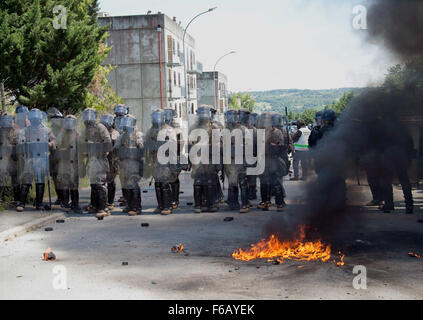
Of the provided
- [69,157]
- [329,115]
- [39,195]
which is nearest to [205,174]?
[329,115]

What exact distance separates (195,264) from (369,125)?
3.67 metres

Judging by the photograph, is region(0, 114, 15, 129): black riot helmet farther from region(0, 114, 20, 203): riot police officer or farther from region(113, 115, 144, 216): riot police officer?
region(113, 115, 144, 216): riot police officer

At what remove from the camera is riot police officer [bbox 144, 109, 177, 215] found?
10.7m

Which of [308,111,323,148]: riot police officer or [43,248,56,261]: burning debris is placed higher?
[308,111,323,148]: riot police officer

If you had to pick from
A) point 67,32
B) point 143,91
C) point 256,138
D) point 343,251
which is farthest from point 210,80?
point 343,251

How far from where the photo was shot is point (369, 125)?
849 cm

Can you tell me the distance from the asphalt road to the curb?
151 mm

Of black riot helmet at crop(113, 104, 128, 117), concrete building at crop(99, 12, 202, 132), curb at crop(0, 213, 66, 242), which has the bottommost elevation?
curb at crop(0, 213, 66, 242)

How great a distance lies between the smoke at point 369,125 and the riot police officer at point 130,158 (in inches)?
135

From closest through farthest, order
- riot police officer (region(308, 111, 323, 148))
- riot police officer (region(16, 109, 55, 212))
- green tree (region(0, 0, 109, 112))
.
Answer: riot police officer (region(308, 111, 323, 148)) < riot police officer (region(16, 109, 55, 212)) < green tree (region(0, 0, 109, 112))

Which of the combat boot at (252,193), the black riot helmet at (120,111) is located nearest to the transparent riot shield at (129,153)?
the black riot helmet at (120,111)

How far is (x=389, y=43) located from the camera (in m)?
8.17

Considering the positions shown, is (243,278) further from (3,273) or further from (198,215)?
(198,215)

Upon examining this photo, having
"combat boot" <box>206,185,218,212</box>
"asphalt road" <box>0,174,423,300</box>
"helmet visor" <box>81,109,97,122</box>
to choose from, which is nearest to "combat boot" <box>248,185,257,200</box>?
"combat boot" <box>206,185,218,212</box>
